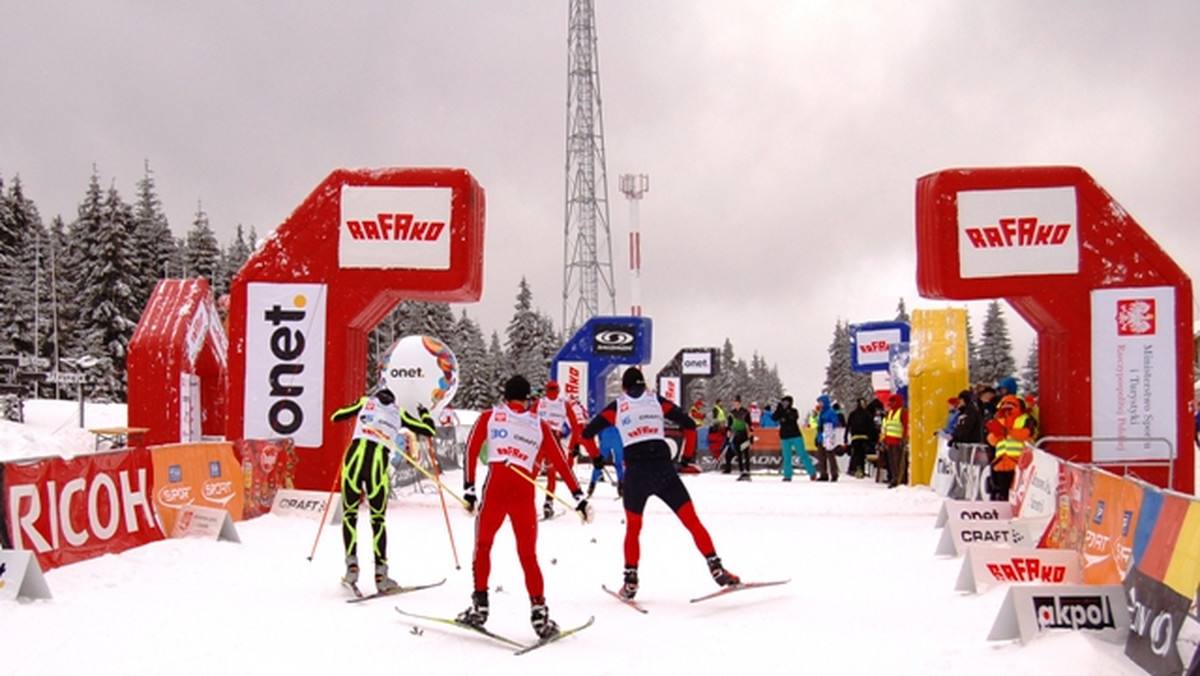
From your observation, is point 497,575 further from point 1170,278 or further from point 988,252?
point 1170,278

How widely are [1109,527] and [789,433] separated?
15.7m

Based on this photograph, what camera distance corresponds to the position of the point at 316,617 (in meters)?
7.59

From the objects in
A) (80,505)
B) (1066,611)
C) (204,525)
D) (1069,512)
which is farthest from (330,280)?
(1066,611)

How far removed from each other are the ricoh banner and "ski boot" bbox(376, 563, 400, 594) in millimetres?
10640

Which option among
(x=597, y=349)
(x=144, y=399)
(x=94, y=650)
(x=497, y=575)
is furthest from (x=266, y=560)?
(x=597, y=349)

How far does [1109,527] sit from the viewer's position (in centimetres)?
703

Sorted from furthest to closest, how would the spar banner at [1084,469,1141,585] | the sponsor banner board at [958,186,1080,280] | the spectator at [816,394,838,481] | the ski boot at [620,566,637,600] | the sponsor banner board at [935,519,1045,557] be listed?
the spectator at [816,394,838,481] < the sponsor banner board at [958,186,1080,280] < the sponsor banner board at [935,519,1045,557] < the ski boot at [620,566,637,600] < the spar banner at [1084,469,1141,585]

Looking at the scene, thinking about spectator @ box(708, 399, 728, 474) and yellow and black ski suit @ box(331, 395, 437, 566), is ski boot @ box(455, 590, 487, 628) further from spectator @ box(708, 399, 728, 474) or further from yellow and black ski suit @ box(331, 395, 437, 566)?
spectator @ box(708, 399, 728, 474)

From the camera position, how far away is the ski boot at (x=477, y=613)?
6.93 metres

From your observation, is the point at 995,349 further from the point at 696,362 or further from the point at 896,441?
the point at 896,441

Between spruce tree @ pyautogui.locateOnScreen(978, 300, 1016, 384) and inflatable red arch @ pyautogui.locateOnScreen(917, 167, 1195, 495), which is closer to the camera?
inflatable red arch @ pyautogui.locateOnScreen(917, 167, 1195, 495)

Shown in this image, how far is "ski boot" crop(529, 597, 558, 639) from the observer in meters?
6.76

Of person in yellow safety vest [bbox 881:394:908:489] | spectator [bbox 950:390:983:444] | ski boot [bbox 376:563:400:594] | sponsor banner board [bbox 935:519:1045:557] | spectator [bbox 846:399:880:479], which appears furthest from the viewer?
spectator [bbox 846:399:880:479]

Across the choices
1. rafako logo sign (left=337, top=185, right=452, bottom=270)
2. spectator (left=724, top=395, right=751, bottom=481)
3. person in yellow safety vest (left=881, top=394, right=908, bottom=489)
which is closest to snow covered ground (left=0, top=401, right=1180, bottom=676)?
rafako logo sign (left=337, top=185, right=452, bottom=270)
